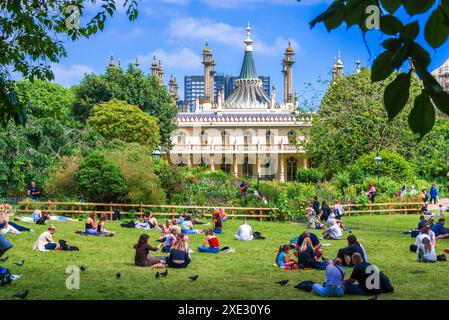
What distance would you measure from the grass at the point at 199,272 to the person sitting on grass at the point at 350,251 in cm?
55

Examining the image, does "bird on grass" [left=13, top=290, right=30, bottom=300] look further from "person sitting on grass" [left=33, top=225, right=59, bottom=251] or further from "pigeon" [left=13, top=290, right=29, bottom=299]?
"person sitting on grass" [left=33, top=225, right=59, bottom=251]

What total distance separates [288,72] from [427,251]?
2506 inches

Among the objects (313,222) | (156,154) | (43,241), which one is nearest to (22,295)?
(43,241)

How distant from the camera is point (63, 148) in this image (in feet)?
106

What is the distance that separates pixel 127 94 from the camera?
46.8 meters

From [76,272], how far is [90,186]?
1326 centimetres

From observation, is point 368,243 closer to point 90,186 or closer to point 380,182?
point 90,186

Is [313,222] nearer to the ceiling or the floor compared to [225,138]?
nearer to the floor

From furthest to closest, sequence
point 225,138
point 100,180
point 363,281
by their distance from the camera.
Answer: point 225,138
point 100,180
point 363,281

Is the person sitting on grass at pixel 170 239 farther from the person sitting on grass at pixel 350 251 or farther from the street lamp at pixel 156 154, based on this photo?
the street lamp at pixel 156 154

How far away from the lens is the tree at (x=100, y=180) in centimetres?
2438

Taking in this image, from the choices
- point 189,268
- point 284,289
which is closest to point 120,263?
point 189,268

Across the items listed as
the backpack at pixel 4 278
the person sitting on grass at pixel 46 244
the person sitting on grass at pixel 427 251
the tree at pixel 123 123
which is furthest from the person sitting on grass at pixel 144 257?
the tree at pixel 123 123

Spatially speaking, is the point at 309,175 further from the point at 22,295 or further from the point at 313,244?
the point at 22,295
